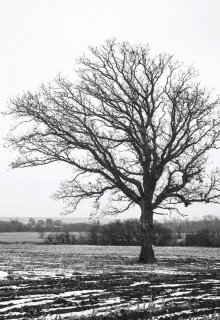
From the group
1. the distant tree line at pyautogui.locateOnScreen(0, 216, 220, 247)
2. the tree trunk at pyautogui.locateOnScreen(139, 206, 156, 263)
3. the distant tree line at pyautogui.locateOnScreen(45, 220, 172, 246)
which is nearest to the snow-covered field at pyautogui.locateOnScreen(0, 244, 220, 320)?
the tree trunk at pyautogui.locateOnScreen(139, 206, 156, 263)

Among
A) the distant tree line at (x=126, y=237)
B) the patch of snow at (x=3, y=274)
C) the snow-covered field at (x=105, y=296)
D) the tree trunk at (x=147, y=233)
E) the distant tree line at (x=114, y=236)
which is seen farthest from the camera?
the distant tree line at (x=114, y=236)

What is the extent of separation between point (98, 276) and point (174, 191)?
37.2 feet

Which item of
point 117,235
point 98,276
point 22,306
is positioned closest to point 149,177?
point 98,276

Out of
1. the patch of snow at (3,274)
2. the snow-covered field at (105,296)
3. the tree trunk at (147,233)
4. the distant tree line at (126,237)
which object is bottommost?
the snow-covered field at (105,296)

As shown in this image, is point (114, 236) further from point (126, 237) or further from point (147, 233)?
point (147, 233)

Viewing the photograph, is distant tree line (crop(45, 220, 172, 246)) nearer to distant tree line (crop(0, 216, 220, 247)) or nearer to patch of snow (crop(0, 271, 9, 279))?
distant tree line (crop(0, 216, 220, 247))

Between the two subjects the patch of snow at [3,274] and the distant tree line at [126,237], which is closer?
the patch of snow at [3,274]

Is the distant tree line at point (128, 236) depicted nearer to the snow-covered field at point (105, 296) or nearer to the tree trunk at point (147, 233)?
the tree trunk at point (147, 233)

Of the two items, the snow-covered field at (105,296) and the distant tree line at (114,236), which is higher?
the distant tree line at (114,236)

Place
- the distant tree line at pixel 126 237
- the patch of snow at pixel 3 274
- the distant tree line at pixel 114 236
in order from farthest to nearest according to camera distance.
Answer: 1. the distant tree line at pixel 114 236
2. the distant tree line at pixel 126 237
3. the patch of snow at pixel 3 274

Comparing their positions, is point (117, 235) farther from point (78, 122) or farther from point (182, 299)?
point (182, 299)

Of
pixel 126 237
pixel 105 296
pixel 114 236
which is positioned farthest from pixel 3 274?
pixel 126 237

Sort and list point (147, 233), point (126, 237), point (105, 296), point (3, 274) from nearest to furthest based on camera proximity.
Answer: point (105, 296) < point (3, 274) < point (147, 233) < point (126, 237)

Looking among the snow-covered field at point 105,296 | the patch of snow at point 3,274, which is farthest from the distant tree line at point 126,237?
the snow-covered field at point 105,296
